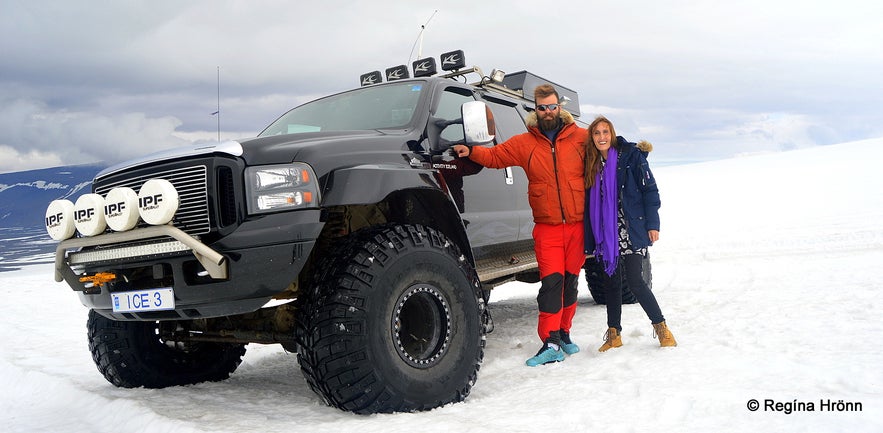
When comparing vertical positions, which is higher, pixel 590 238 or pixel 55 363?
pixel 590 238

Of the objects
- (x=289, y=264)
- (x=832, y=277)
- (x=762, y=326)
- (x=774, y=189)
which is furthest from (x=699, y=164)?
(x=289, y=264)

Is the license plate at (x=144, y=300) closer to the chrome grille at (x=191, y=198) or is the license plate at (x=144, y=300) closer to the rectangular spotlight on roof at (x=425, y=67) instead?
the chrome grille at (x=191, y=198)

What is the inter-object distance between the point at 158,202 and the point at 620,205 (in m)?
3.04

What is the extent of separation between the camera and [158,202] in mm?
3074

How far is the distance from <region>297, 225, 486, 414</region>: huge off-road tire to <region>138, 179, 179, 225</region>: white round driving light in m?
0.79

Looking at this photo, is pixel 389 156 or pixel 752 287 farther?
pixel 752 287

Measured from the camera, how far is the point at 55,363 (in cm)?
540

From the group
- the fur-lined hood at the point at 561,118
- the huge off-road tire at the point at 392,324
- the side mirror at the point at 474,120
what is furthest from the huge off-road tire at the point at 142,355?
the fur-lined hood at the point at 561,118

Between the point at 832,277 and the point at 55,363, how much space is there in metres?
7.63

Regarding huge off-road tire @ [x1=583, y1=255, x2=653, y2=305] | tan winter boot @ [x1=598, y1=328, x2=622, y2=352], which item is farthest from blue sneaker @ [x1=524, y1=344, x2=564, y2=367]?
huge off-road tire @ [x1=583, y1=255, x2=653, y2=305]

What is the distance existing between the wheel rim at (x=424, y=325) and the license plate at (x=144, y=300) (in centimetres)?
115

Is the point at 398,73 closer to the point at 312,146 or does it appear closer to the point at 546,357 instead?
the point at 312,146

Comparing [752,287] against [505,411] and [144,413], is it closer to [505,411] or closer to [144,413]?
[505,411]

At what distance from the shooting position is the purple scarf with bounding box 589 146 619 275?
14.5ft
